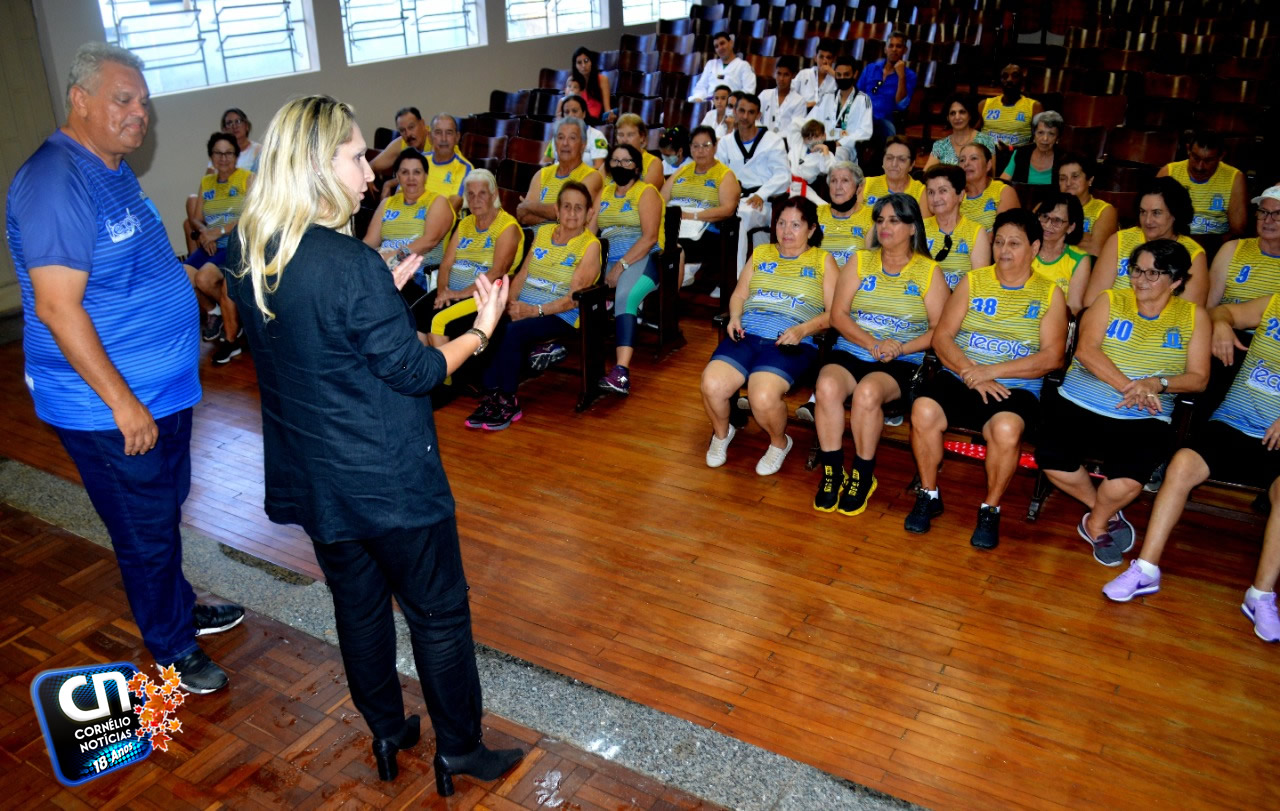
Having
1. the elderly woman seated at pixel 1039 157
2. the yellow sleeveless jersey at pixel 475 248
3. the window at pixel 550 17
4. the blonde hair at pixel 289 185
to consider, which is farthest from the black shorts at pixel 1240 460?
the window at pixel 550 17

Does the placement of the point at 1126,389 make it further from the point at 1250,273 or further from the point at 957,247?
the point at 957,247

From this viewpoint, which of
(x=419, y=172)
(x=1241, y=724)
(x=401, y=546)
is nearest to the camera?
(x=401, y=546)

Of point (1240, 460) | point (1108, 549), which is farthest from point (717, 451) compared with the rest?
point (1240, 460)

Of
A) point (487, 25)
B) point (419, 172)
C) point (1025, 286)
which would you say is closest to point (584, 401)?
point (419, 172)

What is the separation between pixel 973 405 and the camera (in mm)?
3762

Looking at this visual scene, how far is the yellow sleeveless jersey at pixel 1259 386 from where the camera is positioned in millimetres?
3385

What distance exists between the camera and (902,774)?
8.38 ft

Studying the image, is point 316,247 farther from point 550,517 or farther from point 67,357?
point 550,517

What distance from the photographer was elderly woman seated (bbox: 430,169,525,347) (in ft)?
16.0

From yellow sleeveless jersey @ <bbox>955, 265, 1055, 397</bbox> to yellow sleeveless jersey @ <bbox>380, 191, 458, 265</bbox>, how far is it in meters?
2.87

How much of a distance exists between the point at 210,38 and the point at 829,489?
6465mm

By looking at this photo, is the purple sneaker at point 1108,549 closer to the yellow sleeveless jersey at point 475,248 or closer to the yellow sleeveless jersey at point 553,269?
the yellow sleeveless jersey at point 553,269

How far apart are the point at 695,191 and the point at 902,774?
4.21 m

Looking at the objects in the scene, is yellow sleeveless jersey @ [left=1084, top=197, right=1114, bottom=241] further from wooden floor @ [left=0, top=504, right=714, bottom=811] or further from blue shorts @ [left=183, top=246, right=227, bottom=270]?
blue shorts @ [left=183, top=246, right=227, bottom=270]
